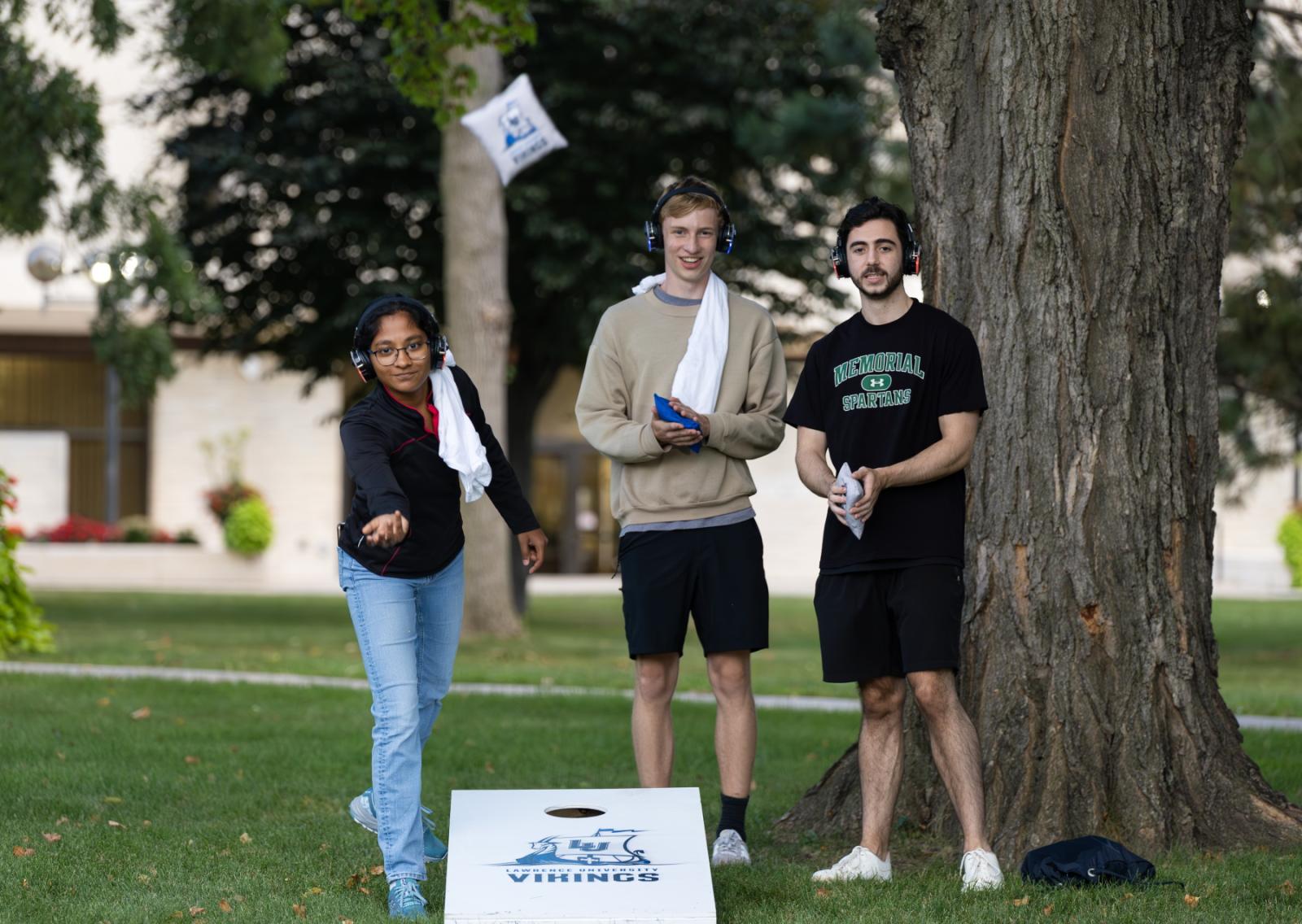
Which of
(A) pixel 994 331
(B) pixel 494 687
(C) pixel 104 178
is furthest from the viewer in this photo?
(C) pixel 104 178

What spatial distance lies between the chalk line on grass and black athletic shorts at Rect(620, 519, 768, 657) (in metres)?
5.38

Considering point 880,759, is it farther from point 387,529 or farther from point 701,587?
point 387,529

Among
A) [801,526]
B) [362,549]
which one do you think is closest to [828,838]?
[362,549]

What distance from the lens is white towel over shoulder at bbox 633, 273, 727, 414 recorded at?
16.9 ft

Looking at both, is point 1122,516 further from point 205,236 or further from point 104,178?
point 205,236

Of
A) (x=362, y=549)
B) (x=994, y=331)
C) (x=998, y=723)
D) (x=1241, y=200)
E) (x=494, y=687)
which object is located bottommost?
(x=494, y=687)

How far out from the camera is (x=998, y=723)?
213 inches

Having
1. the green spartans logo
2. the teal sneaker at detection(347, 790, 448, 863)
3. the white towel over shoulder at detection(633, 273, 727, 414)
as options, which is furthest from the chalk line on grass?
the green spartans logo

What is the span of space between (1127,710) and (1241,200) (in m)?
9.56

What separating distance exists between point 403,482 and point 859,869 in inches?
71.5

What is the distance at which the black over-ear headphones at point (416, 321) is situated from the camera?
4.79m

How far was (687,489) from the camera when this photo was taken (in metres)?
5.17

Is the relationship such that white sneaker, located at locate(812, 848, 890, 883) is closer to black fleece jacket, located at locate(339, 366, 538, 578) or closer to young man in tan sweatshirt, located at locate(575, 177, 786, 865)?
young man in tan sweatshirt, located at locate(575, 177, 786, 865)

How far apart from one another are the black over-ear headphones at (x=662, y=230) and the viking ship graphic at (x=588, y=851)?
1.88 meters
